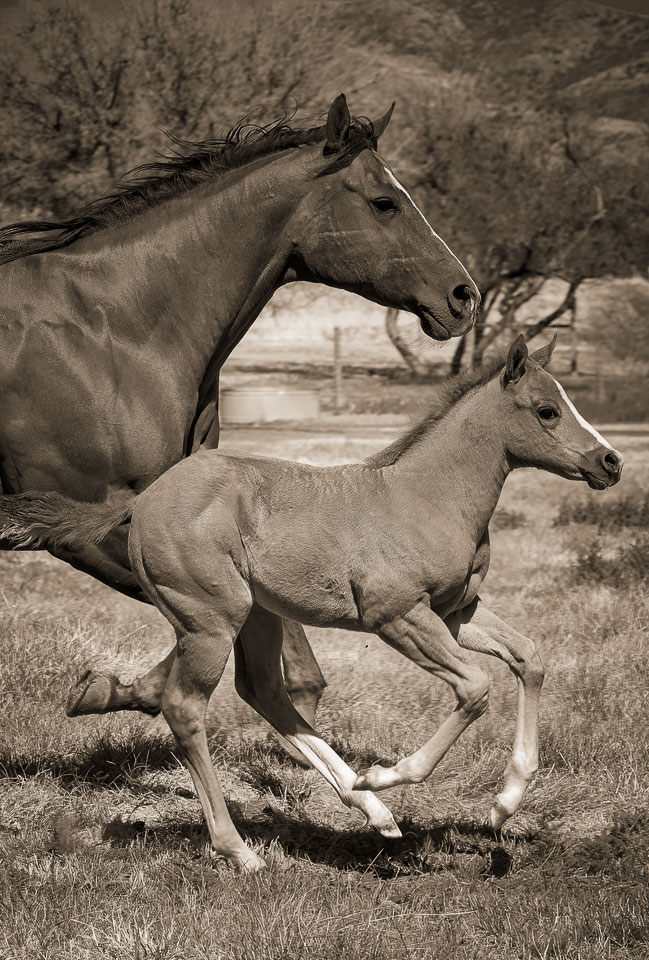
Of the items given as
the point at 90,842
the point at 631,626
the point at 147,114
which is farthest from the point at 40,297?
the point at 147,114

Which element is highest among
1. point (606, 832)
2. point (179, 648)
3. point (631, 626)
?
point (179, 648)

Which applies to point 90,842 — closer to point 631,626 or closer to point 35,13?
point 631,626

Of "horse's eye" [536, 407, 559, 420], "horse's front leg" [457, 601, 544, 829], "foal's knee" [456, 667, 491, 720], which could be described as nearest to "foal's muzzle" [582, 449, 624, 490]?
"horse's eye" [536, 407, 559, 420]

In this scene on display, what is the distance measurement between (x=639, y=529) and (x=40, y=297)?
23.2 ft

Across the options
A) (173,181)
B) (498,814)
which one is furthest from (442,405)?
(173,181)

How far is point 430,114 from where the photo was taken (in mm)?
26453

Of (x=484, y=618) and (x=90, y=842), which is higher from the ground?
(x=484, y=618)

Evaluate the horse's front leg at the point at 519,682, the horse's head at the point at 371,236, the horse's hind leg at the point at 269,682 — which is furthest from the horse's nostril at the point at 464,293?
the horse's hind leg at the point at 269,682

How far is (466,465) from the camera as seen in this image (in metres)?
3.84

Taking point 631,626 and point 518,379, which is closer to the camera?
point 518,379

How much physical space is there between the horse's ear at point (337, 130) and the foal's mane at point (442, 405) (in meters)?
1.10

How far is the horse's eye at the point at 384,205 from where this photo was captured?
4301 mm

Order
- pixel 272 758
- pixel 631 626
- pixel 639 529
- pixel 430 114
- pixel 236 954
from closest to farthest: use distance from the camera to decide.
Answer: pixel 236 954, pixel 272 758, pixel 631 626, pixel 639 529, pixel 430 114

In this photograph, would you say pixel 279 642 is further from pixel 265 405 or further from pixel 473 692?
pixel 265 405
